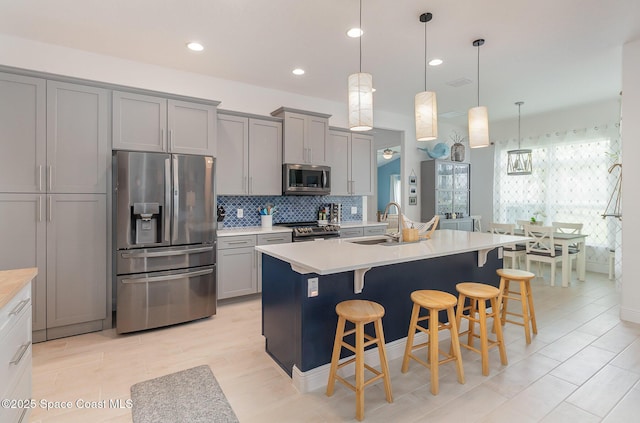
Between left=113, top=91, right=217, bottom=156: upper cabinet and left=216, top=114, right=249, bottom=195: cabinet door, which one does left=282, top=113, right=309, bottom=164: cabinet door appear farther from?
left=113, top=91, right=217, bottom=156: upper cabinet

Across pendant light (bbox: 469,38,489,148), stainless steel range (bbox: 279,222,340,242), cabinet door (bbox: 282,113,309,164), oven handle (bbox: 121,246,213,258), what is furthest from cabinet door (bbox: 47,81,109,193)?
pendant light (bbox: 469,38,489,148)

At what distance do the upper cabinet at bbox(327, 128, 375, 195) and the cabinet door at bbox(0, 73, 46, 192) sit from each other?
3.27m

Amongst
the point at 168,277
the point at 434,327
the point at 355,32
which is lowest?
the point at 434,327

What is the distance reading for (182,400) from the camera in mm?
2113

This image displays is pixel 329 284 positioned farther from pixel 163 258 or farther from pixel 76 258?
pixel 76 258

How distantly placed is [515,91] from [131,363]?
5.75m

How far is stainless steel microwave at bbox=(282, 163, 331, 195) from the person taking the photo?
451cm

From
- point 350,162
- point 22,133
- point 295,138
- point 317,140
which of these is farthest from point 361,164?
point 22,133

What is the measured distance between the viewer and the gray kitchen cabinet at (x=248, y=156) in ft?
13.5

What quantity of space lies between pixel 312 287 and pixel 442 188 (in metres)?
5.05

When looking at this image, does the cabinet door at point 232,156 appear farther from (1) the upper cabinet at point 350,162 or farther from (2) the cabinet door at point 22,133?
(2) the cabinet door at point 22,133

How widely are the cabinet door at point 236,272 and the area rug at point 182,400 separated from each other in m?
1.44

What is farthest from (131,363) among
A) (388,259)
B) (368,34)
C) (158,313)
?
(368,34)

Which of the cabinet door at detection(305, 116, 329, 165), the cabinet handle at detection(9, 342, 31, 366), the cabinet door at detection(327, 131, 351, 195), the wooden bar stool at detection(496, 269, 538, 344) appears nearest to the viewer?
the cabinet handle at detection(9, 342, 31, 366)
